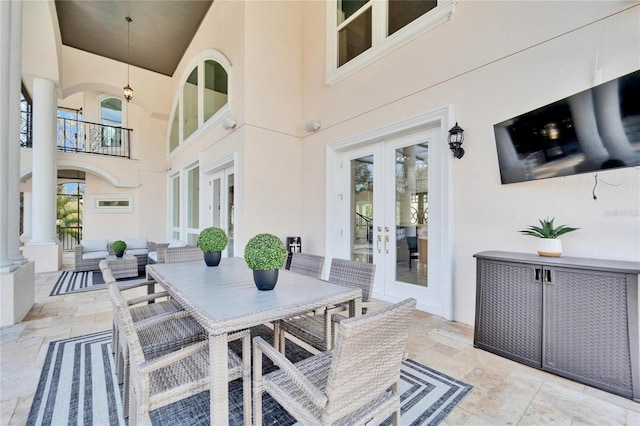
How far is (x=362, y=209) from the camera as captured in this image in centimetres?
448

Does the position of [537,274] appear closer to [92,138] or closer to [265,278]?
[265,278]

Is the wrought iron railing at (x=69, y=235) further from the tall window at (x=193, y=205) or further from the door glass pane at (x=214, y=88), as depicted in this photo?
the door glass pane at (x=214, y=88)

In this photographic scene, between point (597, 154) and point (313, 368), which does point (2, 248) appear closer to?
point (313, 368)

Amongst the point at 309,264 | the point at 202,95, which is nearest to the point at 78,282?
the point at 202,95

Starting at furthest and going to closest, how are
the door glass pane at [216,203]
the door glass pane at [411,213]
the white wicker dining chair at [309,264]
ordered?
the door glass pane at [216,203]
the door glass pane at [411,213]
the white wicker dining chair at [309,264]

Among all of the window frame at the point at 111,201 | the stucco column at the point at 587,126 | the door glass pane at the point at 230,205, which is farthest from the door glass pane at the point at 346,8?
the window frame at the point at 111,201

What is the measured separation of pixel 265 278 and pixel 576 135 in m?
2.62

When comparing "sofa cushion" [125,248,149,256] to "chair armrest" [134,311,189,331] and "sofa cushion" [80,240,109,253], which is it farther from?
"chair armrest" [134,311,189,331]

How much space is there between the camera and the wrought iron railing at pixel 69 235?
10602 millimetres

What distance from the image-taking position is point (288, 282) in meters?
2.10

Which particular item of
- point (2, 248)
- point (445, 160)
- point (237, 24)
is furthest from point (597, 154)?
point (2, 248)

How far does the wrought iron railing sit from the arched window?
6.33 meters

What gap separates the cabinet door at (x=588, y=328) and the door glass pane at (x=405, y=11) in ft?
11.0

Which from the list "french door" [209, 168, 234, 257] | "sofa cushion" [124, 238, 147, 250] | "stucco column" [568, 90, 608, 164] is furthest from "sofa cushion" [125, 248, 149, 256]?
"stucco column" [568, 90, 608, 164]
